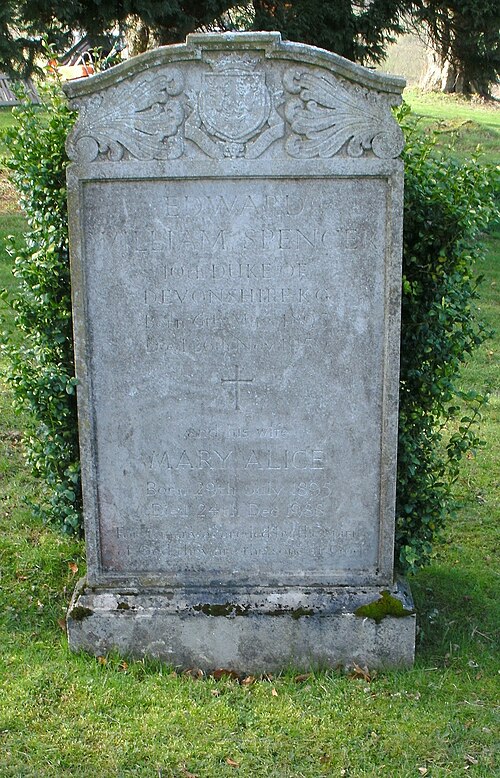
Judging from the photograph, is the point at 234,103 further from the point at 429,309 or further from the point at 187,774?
the point at 187,774

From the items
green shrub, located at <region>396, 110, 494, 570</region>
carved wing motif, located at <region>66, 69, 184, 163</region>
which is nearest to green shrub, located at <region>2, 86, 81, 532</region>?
carved wing motif, located at <region>66, 69, 184, 163</region>

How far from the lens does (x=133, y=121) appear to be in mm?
4051

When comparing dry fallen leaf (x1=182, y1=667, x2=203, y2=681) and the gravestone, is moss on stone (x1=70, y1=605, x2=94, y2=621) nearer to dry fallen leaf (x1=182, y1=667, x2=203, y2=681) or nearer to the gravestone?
the gravestone

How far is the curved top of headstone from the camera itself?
397cm

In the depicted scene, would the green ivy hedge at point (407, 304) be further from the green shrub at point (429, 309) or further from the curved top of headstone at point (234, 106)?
the curved top of headstone at point (234, 106)

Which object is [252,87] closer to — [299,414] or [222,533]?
[299,414]

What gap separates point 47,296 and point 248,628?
78.0 inches

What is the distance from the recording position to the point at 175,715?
4.17m

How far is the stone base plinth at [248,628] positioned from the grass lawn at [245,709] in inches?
3.4

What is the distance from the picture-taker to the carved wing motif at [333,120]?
401 cm

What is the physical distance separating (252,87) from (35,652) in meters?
3.04

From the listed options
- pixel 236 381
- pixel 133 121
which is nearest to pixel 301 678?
pixel 236 381

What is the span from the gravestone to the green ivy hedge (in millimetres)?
347

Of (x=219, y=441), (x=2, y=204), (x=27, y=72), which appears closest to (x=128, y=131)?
(x=219, y=441)
